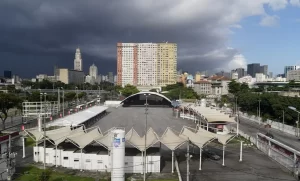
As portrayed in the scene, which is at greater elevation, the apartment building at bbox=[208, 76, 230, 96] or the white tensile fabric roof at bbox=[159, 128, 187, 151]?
the apartment building at bbox=[208, 76, 230, 96]

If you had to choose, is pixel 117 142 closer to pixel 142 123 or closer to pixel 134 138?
pixel 134 138

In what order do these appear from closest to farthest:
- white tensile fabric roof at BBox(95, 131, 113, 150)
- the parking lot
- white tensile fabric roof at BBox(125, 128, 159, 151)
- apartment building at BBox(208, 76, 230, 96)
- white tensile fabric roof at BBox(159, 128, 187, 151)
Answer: the parking lot
white tensile fabric roof at BBox(125, 128, 159, 151)
white tensile fabric roof at BBox(95, 131, 113, 150)
white tensile fabric roof at BBox(159, 128, 187, 151)
apartment building at BBox(208, 76, 230, 96)

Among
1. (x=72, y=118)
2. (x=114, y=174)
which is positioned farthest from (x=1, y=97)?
(x=114, y=174)

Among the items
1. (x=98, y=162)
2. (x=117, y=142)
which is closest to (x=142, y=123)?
(x=98, y=162)

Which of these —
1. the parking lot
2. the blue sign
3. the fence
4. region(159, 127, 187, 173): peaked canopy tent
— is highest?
the blue sign

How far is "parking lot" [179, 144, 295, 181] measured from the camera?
83.2 feet

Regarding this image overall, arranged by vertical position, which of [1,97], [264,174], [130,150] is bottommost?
[264,174]

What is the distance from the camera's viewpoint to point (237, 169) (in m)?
27.8

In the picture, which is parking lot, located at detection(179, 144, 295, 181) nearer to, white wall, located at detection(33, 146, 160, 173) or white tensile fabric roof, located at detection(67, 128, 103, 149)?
white wall, located at detection(33, 146, 160, 173)

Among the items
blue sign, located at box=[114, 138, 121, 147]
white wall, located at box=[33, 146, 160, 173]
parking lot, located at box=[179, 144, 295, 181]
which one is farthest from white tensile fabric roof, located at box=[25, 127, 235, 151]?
blue sign, located at box=[114, 138, 121, 147]

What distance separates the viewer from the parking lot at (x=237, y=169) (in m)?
25.4

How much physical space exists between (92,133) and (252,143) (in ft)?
75.1

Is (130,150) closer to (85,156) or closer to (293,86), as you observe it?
(85,156)

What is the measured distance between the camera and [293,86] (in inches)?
5497
